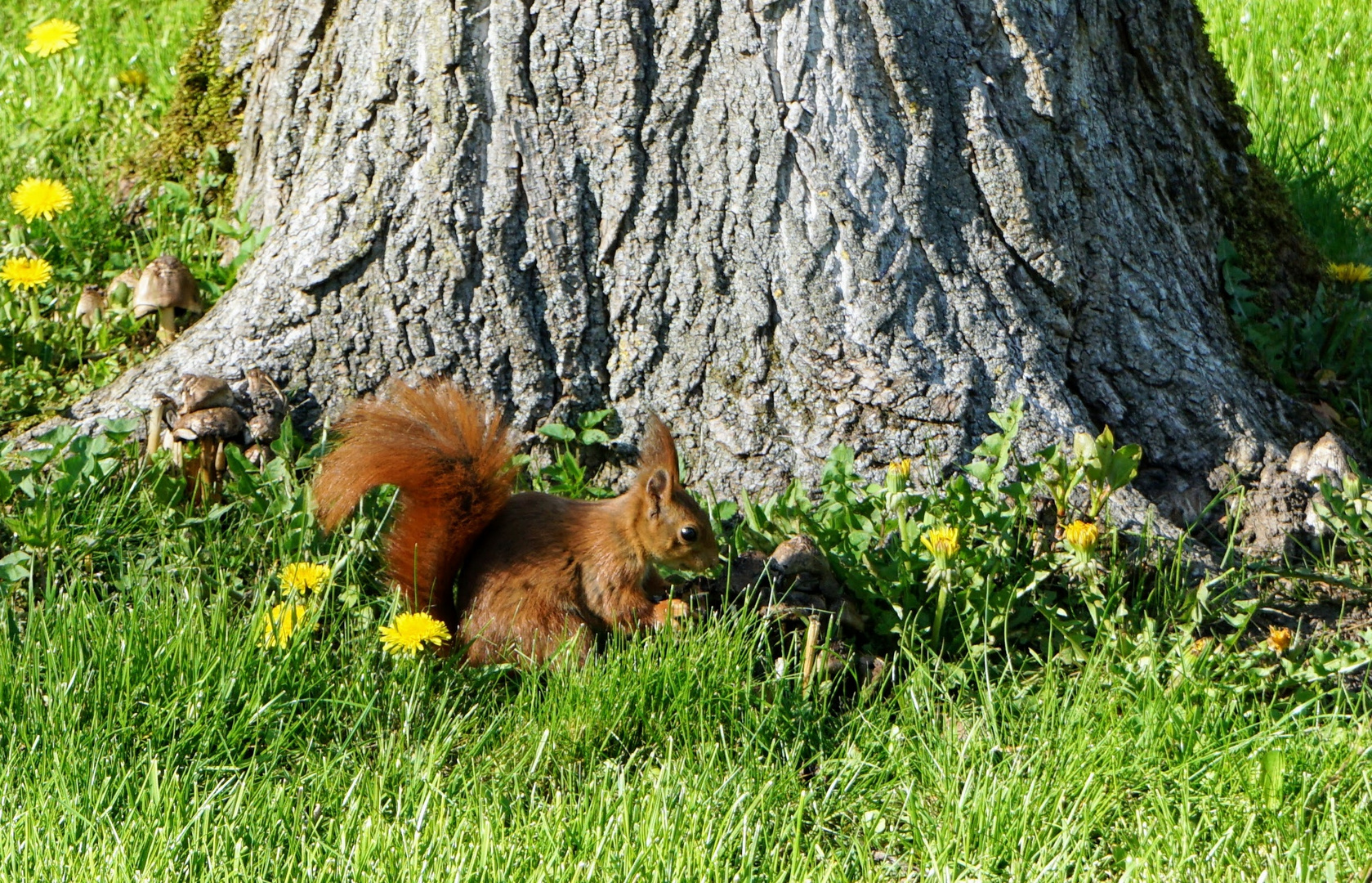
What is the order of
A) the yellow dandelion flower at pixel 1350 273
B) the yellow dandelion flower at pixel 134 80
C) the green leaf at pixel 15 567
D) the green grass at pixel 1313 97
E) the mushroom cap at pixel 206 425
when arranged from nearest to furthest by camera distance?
the green leaf at pixel 15 567 < the mushroom cap at pixel 206 425 < the yellow dandelion flower at pixel 1350 273 < the yellow dandelion flower at pixel 134 80 < the green grass at pixel 1313 97

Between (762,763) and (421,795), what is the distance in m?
0.63

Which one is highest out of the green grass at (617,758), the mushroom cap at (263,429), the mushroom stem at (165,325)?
the mushroom stem at (165,325)

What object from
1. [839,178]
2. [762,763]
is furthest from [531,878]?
[839,178]

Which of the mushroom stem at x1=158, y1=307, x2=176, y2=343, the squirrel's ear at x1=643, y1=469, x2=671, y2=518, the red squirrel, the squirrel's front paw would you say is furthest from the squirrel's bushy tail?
the mushroom stem at x1=158, y1=307, x2=176, y2=343

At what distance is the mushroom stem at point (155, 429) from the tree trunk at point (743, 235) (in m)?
0.19

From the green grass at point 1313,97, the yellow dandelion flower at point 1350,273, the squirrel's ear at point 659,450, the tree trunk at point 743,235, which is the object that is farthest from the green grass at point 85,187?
the green grass at point 1313,97

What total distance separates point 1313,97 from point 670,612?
4.32 meters

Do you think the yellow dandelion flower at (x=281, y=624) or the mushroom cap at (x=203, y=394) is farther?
the mushroom cap at (x=203, y=394)

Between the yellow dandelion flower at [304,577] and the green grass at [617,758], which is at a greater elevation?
the yellow dandelion flower at [304,577]

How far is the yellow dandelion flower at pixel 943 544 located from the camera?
8.45 ft

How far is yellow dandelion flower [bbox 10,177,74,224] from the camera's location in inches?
141

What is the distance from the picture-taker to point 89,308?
357 centimetres

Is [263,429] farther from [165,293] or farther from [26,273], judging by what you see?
[26,273]

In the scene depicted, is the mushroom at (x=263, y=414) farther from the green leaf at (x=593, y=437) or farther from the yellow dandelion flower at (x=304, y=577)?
the green leaf at (x=593, y=437)
